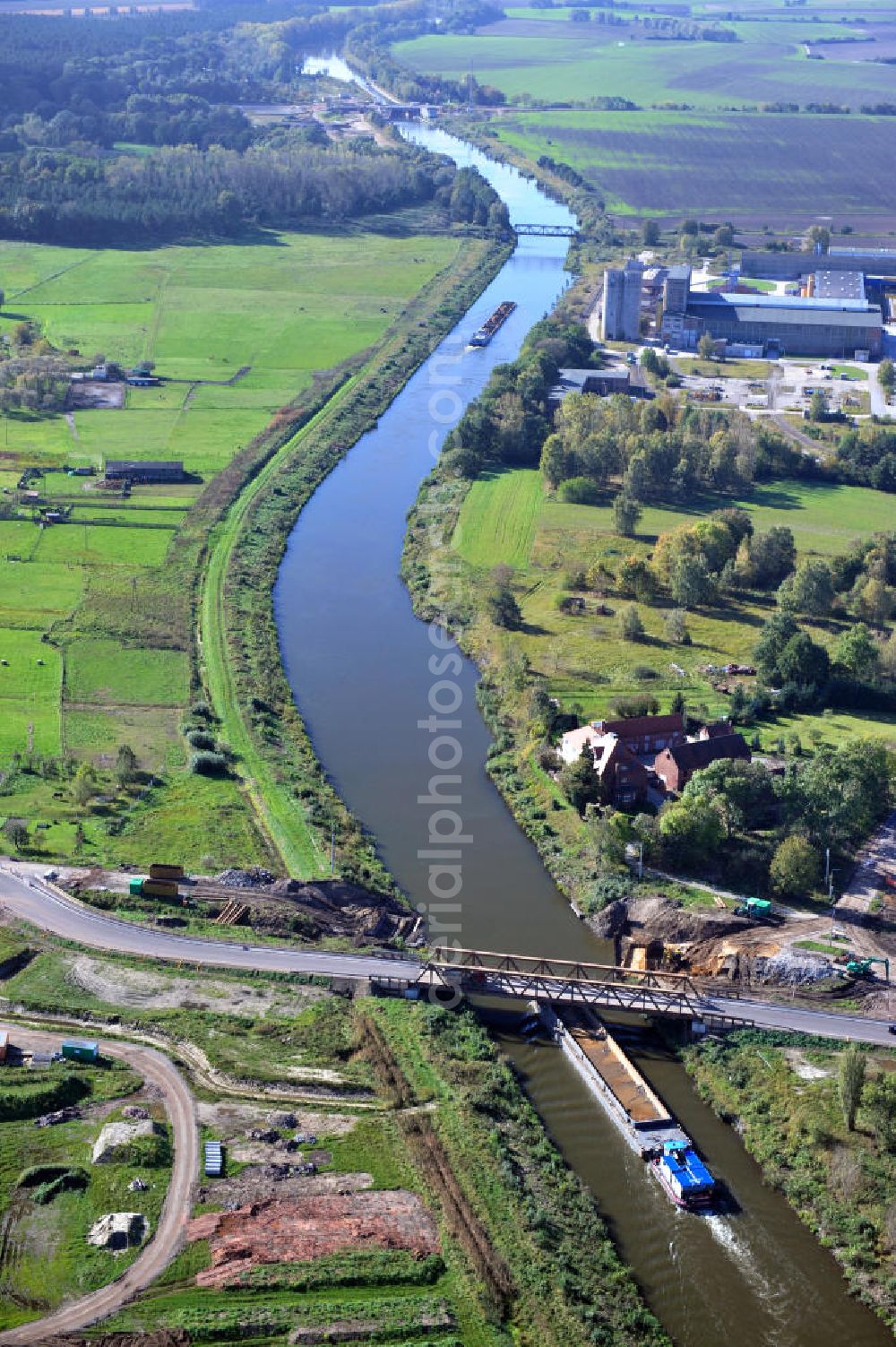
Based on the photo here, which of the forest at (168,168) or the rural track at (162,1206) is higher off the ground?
the forest at (168,168)

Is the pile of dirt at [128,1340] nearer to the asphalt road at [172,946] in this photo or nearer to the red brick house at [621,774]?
the asphalt road at [172,946]

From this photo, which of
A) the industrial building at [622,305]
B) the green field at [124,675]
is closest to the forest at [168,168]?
the industrial building at [622,305]

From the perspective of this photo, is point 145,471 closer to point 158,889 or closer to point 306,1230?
point 158,889

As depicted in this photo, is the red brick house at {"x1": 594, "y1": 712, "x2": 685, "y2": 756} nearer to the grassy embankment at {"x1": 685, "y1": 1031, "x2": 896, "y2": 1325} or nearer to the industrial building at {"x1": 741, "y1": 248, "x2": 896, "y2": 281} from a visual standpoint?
the grassy embankment at {"x1": 685, "y1": 1031, "x2": 896, "y2": 1325}

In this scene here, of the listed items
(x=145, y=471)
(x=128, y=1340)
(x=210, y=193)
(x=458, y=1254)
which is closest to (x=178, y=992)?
(x=458, y=1254)

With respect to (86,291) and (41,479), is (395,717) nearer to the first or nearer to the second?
(41,479)

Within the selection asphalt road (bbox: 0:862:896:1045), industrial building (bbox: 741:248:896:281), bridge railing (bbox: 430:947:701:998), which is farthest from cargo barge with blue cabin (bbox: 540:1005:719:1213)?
industrial building (bbox: 741:248:896:281)

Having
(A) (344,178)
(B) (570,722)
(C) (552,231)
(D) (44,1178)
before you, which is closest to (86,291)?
(A) (344,178)
